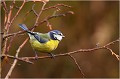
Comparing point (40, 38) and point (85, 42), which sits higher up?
point (40, 38)

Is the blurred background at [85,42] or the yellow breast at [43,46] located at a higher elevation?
the yellow breast at [43,46]

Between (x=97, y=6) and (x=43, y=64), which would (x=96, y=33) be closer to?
(x=97, y=6)

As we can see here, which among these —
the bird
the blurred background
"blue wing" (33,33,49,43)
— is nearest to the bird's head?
the bird

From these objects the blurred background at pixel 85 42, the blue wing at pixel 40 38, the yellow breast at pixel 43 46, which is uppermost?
the blue wing at pixel 40 38

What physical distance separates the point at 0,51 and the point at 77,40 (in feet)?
22.7

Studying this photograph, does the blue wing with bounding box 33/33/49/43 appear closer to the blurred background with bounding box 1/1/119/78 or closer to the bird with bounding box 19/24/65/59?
the bird with bounding box 19/24/65/59

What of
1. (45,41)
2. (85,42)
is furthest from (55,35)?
(85,42)

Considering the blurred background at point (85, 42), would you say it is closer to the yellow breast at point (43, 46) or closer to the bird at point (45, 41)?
the bird at point (45, 41)

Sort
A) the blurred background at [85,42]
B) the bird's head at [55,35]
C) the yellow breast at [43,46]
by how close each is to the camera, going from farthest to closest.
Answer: the blurred background at [85,42], the bird's head at [55,35], the yellow breast at [43,46]

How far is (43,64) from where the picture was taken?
31.8ft

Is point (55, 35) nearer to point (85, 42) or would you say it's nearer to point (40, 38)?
point (40, 38)

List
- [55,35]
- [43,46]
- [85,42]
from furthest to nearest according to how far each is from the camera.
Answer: [85,42], [55,35], [43,46]

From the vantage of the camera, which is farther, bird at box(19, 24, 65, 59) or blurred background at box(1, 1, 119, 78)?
blurred background at box(1, 1, 119, 78)

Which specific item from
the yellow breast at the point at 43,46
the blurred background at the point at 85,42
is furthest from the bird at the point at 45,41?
the blurred background at the point at 85,42
